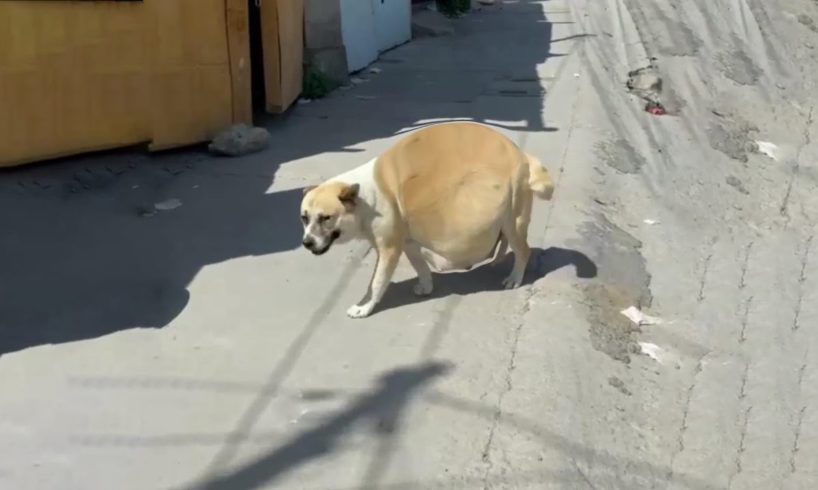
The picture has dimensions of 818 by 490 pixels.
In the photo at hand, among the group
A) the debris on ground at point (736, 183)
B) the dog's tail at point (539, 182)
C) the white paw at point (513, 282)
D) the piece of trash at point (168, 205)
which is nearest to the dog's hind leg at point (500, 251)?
the white paw at point (513, 282)

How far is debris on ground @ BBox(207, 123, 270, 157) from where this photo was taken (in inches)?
319

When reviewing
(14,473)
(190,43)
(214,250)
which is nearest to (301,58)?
(190,43)

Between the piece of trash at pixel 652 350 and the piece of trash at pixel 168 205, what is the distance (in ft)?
10.7

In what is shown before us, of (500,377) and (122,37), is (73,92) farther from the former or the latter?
(500,377)

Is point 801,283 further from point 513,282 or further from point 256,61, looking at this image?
point 256,61

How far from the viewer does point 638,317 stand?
5.81m

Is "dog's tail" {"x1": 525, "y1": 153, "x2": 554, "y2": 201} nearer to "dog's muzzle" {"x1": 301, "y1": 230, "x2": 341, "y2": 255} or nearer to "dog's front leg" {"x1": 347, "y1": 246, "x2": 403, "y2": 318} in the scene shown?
"dog's front leg" {"x1": 347, "y1": 246, "x2": 403, "y2": 318}

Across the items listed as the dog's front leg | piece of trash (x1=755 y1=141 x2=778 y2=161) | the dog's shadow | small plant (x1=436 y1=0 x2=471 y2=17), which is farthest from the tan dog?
small plant (x1=436 y1=0 x2=471 y2=17)

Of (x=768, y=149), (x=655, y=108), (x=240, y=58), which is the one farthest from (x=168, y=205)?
(x=768, y=149)

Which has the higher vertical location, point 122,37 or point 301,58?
point 122,37

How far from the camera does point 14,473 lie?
13.7 feet

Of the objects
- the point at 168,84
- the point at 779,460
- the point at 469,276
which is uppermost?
the point at 168,84

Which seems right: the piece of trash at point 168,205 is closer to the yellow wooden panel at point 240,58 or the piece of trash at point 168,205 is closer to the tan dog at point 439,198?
the yellow wooden panel at point 240,58

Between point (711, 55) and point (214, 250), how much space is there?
7.67m
